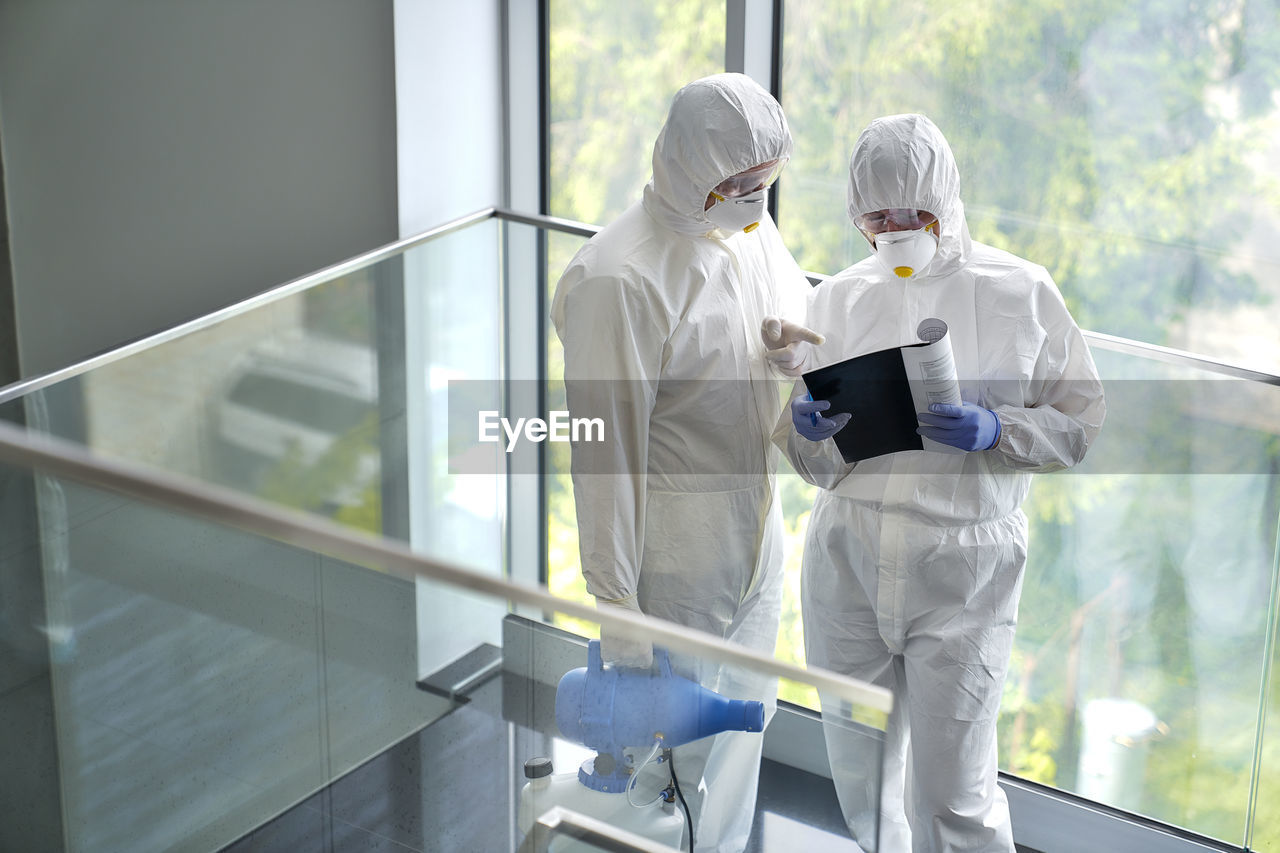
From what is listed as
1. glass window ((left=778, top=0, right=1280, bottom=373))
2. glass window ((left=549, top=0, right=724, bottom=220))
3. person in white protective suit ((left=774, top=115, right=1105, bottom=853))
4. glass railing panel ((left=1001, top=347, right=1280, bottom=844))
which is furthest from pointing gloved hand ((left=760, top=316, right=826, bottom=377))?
glass window ((left=549, top=0, right=724, bottom=220))

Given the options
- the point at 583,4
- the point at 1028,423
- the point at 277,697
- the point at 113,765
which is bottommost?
the point at 113,765

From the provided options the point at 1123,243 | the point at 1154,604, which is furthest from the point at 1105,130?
the point at 1154,604

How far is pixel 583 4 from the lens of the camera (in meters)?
3.04

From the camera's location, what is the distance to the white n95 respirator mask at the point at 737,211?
6.08 feet

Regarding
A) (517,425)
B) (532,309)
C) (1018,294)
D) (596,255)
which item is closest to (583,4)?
(532,309)

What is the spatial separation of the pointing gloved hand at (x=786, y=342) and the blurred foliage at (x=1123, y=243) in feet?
2.14

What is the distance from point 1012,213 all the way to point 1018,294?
0.87 metres

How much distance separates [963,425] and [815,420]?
21cm

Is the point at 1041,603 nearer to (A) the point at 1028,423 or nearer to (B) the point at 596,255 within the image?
(A) the point at 1028,423

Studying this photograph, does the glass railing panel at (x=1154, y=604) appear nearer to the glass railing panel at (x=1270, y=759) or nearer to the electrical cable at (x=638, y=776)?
the glass railing panel at (x=1270, y=759)

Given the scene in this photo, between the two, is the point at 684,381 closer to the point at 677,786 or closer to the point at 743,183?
the point at 743,183

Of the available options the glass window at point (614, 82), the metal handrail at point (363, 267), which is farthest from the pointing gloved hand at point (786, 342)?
the glass window at point (614, 82)

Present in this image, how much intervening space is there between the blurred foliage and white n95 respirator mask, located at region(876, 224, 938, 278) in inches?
25.2

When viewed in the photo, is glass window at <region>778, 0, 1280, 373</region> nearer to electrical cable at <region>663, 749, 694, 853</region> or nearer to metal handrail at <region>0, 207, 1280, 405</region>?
metal handrail at <region>0, 207, 1280, 405</region>
